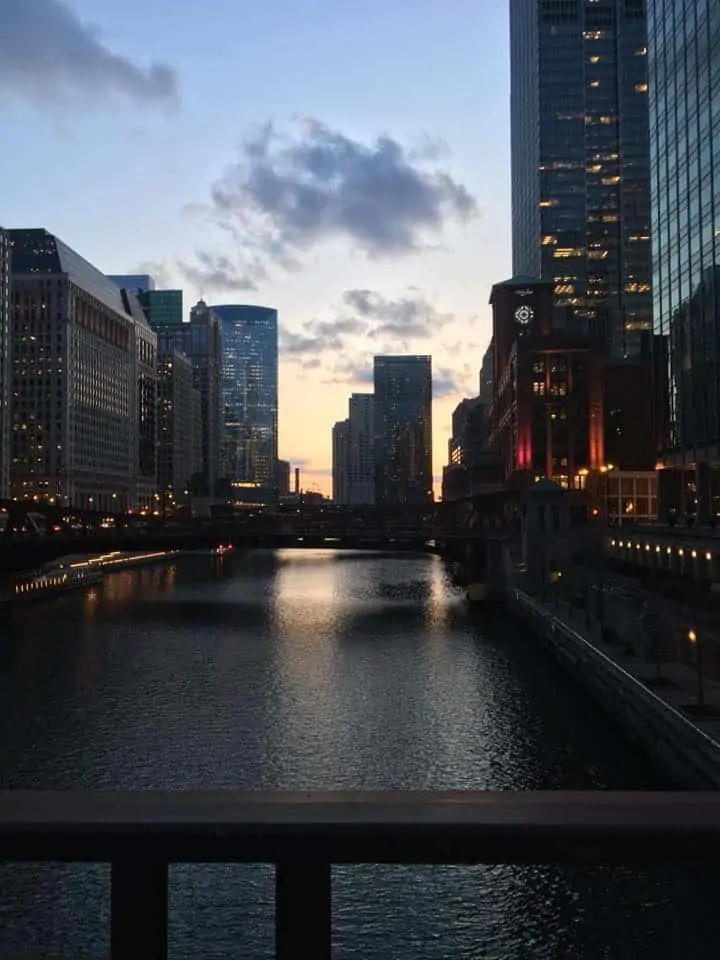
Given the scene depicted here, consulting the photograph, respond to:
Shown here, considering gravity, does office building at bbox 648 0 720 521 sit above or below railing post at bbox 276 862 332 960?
above

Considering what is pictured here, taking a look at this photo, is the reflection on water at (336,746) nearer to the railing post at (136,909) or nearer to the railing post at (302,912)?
the railing post at (302,912)

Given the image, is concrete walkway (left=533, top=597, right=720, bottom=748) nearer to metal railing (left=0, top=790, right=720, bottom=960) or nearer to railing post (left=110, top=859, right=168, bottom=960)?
metal railing (left=0, top=790, right=720, bottom=960)

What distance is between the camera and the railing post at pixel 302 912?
4.01 m

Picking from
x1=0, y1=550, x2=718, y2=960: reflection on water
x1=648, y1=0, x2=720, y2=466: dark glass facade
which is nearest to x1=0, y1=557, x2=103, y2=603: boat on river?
x1=0, y1=550, x2=718, y2=960: reflection on water

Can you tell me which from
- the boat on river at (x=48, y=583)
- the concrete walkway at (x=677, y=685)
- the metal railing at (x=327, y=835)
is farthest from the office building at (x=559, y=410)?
the metal railing at (x=327, y=835)

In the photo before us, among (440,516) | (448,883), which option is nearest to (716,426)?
(448,883)

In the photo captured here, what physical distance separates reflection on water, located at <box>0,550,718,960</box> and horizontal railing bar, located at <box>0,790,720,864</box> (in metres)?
4.63

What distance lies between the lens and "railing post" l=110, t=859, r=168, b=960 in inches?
158

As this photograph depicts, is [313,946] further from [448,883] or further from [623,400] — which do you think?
[623,400]

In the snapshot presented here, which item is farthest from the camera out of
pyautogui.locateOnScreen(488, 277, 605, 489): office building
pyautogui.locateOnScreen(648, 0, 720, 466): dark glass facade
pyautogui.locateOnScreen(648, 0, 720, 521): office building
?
pyautogui.locateOnScreen(488, 277, 605, 489): office building

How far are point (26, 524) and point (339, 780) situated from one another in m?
103

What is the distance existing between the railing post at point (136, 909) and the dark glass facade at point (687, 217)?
82633 mm

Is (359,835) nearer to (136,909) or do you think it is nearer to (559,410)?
(136,909)

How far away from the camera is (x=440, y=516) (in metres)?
157
